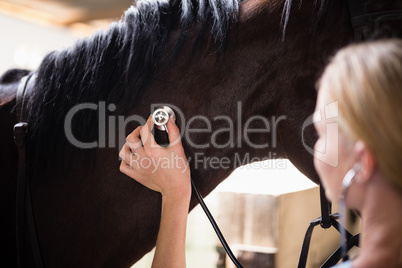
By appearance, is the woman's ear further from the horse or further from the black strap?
the black strap

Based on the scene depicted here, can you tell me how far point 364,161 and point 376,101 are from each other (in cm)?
7

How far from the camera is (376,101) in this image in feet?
1.35

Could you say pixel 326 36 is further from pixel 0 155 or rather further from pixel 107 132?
pixel 0 155

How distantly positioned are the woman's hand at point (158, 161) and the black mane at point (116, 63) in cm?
8

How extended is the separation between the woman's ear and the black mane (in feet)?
1.19

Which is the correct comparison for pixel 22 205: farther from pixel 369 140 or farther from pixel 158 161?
pixel 369 140

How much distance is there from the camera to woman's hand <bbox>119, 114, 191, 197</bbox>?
2.24ft

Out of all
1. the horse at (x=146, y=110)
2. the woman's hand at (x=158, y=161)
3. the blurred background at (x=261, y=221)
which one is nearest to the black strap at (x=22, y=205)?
the horse at (x=146, y=110)

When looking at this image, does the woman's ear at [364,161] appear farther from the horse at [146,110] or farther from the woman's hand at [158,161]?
the woman's hand at [158,161]

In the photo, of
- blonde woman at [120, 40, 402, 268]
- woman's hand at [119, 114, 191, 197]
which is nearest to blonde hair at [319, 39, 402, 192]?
blonde woman at [120, 40, 402, 268]

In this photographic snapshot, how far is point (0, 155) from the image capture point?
2.52 feet

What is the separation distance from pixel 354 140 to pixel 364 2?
325 mm

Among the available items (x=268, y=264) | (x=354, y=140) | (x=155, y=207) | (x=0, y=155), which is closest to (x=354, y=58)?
(x=354, y=140)

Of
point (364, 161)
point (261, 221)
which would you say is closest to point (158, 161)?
point (364, 161)
